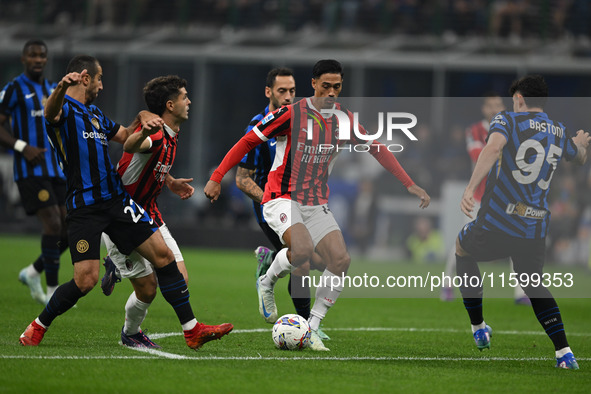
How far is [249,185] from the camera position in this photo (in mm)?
8719

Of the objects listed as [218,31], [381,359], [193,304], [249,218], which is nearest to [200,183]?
[249,218]

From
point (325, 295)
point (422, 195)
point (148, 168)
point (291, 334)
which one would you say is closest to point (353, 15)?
point (422, 195)

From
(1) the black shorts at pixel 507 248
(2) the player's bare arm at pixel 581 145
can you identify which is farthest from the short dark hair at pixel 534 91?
(1) the black shorts at pixel 507 248

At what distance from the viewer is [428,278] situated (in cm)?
848

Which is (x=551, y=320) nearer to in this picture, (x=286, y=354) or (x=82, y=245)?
(x=286, y=354)

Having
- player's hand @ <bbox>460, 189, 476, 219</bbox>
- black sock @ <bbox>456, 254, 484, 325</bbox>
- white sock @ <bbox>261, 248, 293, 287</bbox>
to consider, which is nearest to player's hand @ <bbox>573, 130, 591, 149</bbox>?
player's hand @ <bbox>460, 189, 476, 219</bbox>

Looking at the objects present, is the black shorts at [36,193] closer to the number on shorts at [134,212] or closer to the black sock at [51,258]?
the black sock at [51,258]

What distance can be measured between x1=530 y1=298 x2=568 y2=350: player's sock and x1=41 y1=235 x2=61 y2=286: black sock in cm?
530

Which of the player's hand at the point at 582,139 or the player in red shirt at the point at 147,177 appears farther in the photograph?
the player's hand at the point at 582,139

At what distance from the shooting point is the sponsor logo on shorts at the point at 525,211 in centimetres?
679

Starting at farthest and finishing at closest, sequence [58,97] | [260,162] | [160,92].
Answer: [260,162] < [160,92] < [58,97]

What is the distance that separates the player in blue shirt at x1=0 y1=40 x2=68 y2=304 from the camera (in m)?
9.62

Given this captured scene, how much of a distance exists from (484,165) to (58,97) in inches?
126

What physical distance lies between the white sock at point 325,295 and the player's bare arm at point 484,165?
130cm
